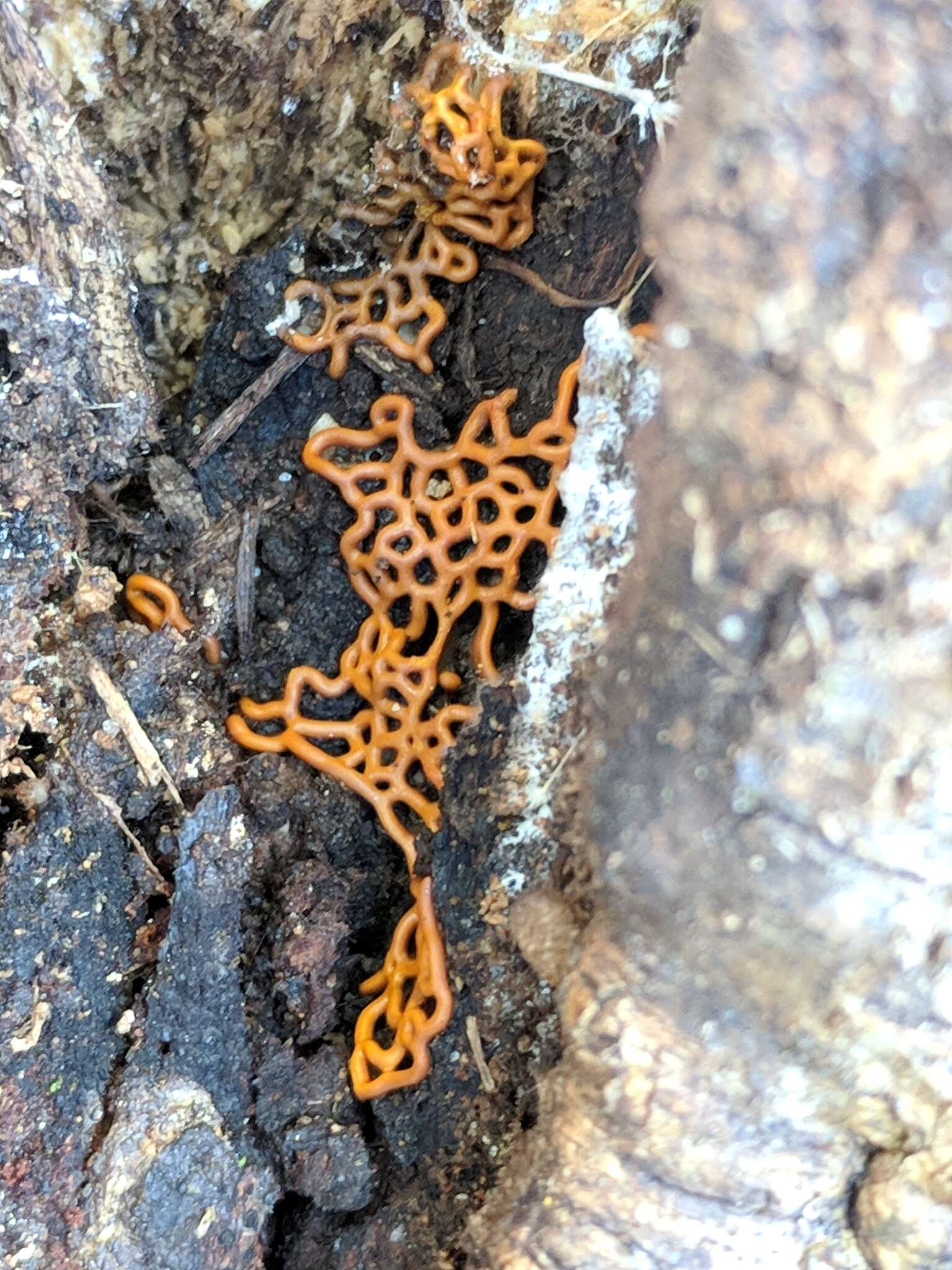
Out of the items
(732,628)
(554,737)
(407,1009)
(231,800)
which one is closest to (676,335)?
(732,628)

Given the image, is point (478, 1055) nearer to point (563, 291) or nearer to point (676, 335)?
point (676, 335)

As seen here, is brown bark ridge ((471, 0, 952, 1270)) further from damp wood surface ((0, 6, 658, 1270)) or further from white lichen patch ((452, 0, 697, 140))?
white lichen patch ((452, 0, 697, 140))

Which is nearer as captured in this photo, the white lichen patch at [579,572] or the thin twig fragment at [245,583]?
the white lichen patch at [579,572]

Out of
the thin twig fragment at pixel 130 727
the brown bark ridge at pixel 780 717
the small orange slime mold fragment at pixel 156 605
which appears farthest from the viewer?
the small orange slime mold fragment at pixel 156 605

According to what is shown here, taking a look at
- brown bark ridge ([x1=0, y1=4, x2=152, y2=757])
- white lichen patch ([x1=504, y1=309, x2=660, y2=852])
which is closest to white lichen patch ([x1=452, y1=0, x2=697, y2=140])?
white lichen patch ([x1=504, y1=309, x2=660, y2=852])

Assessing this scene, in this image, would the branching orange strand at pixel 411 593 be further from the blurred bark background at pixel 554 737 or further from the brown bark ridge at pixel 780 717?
the brown bark ridge at pixel 780 717

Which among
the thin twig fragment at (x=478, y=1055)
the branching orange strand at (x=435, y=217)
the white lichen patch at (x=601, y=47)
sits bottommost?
the thin twig fragment at (x=478, y=1055)

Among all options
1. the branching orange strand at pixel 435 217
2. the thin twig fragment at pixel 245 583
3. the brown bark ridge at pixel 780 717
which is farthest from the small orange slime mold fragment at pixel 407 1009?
the branching orange strand at pixel 435 217
